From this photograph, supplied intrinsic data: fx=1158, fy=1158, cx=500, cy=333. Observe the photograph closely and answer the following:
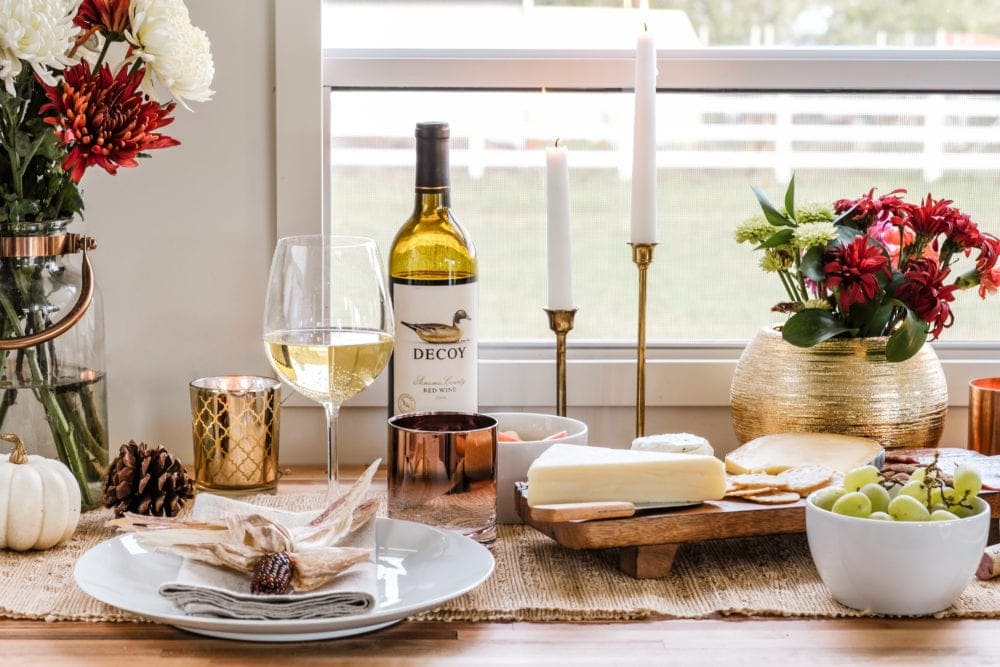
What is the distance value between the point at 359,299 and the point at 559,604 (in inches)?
12.9

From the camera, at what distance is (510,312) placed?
4.82ft

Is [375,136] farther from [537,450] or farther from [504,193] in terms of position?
[537,450]

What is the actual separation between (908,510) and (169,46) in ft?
2.42

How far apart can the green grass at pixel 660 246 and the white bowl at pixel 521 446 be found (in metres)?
0.27

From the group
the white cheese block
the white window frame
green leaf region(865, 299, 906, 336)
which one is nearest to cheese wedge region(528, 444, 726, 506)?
the white cheese block

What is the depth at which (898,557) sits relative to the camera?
843mm

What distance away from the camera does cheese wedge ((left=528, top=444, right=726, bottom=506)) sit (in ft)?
3.16

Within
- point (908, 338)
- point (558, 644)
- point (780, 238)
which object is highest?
point (780, 238)

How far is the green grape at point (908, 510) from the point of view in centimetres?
84

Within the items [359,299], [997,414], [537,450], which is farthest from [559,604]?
[997,414]

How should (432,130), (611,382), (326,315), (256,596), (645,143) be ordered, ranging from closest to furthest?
(256,596), (326,315), (432,130), (645,143), (611,382)

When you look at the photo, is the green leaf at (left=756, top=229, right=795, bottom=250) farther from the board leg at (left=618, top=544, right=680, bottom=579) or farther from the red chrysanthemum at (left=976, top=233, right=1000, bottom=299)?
the board leg at (left=618, top=544, right=680, bottom=579)

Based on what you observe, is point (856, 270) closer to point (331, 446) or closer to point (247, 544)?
point (331, 446)

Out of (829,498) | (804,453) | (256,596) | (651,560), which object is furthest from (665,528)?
(256,596)
